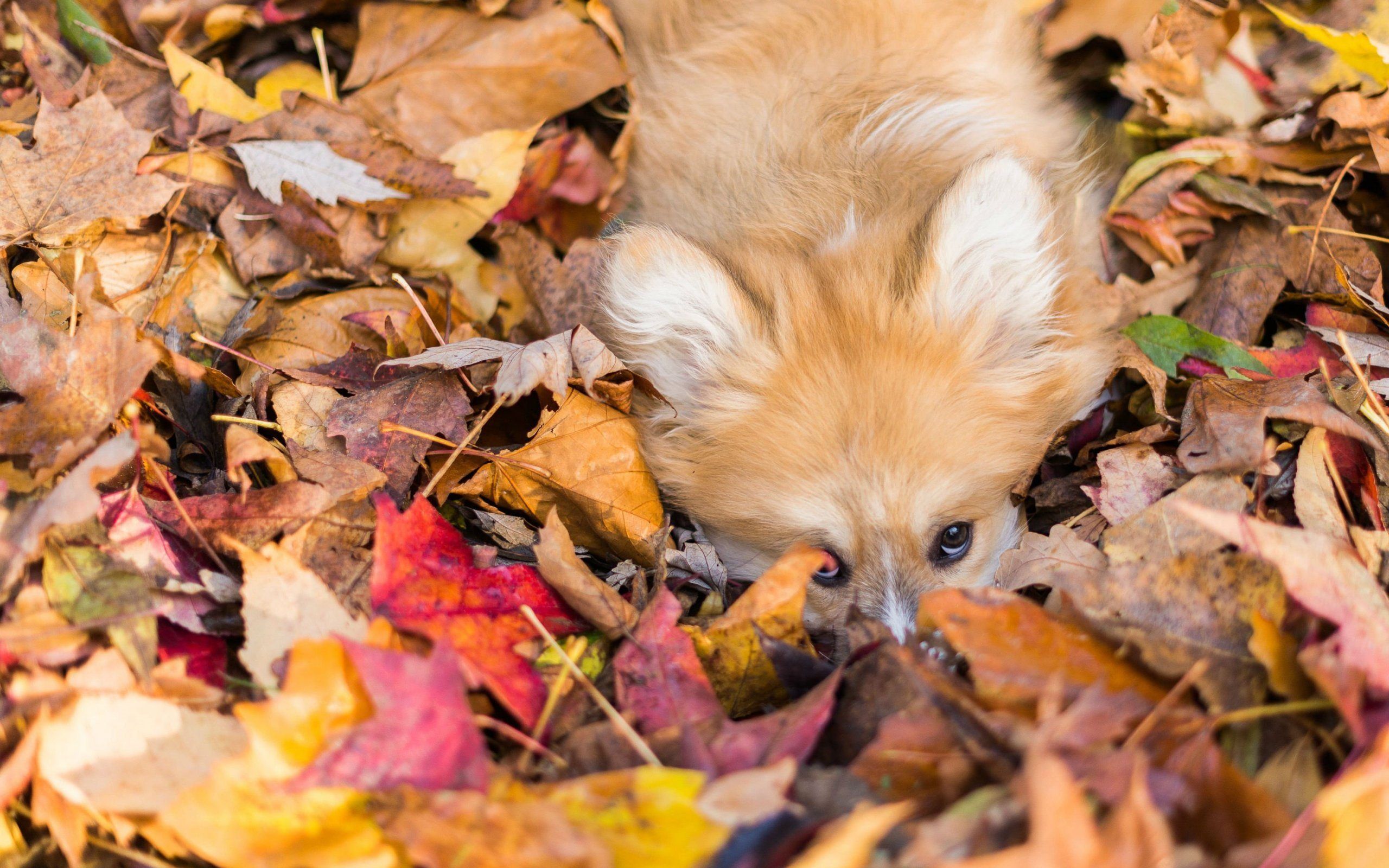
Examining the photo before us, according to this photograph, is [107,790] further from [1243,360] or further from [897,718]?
[1243,360]

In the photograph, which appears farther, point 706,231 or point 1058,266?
point 706,231

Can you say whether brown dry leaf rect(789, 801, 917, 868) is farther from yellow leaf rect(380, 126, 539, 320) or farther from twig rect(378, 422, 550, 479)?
yellow leaf rect(380, 126, 539, 320)

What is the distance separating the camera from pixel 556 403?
2322 millimetres

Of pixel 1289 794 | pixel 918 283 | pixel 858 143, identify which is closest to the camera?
pixel 1289 794

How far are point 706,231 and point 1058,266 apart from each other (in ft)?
3.24

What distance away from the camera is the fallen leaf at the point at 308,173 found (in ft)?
8.99

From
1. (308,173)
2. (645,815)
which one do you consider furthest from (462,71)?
(645,815)

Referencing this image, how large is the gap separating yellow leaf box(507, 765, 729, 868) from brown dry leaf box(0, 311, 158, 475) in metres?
1.15

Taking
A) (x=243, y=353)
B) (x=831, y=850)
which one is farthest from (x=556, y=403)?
(x=831, y=850)

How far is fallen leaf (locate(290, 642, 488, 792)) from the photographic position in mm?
1423

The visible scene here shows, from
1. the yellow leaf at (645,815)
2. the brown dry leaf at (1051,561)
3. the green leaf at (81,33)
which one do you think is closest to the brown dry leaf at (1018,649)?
the brown dry leaf at (1051,561)

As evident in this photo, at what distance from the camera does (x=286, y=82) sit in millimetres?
3156

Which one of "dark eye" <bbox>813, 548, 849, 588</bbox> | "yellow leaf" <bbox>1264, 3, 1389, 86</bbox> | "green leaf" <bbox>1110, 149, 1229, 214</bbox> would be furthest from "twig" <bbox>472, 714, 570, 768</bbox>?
"yellow leaf" <bbox>1264, 3, 1389, 86</bbox>

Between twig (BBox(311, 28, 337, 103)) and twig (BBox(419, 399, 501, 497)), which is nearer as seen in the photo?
twig (BBox(419, 399, 501, 497))
